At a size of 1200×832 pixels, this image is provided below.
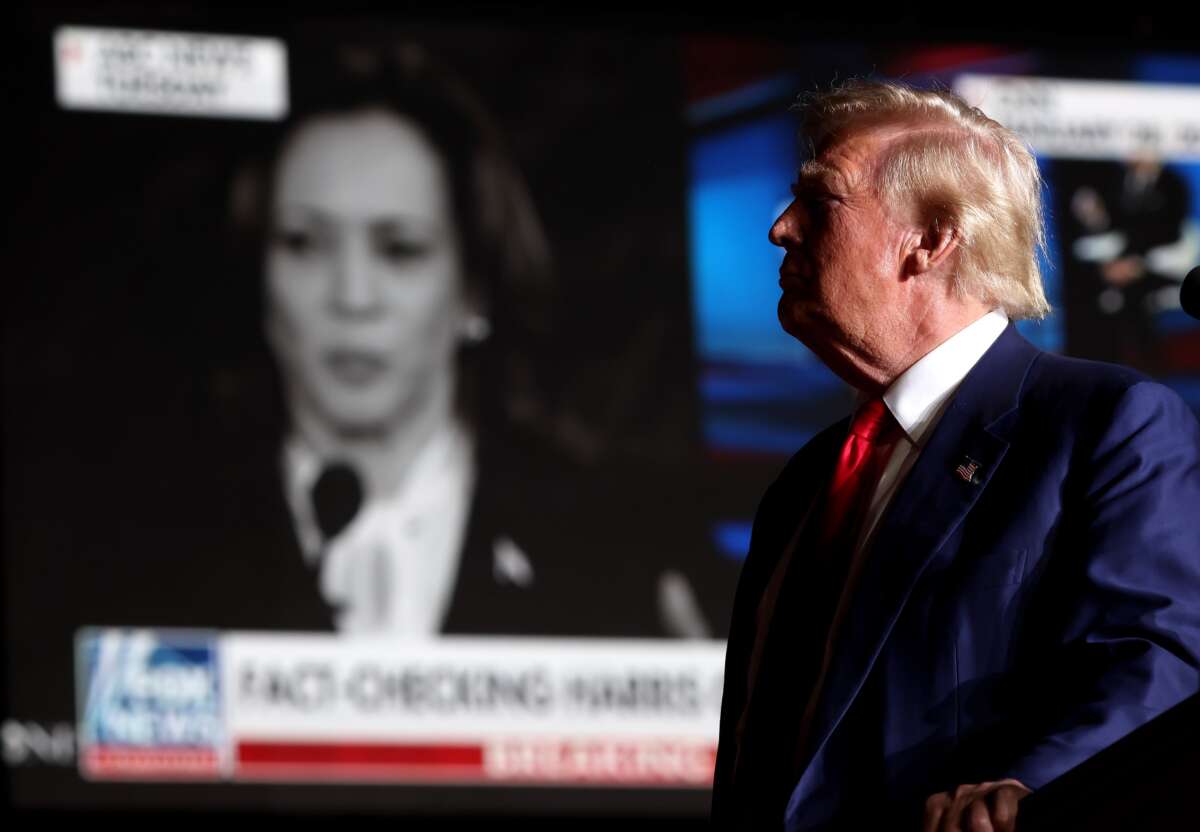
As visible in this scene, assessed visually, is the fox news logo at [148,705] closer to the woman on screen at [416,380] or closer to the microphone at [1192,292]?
the woman on screen at [416,380]

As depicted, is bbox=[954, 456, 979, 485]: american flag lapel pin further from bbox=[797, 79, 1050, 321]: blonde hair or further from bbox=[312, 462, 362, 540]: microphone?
bbox=[312, 462, 362, 540]: microphone

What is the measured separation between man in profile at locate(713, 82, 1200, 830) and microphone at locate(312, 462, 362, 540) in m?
2.15

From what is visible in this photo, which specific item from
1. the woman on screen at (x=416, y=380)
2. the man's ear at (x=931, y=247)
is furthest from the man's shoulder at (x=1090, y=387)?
the woman on screen at (x=416, y=380)

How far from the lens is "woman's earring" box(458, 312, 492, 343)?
4.13 m

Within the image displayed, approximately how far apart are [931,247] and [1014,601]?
398mm

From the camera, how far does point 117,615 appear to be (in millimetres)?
3936

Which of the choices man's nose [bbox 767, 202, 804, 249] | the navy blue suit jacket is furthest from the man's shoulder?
man's nose [bbox 767, 202, 804, 249]

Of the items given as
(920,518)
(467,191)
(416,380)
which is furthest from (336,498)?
(920,518)

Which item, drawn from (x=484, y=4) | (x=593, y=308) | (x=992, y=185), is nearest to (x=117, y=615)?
(x=593, y=308)

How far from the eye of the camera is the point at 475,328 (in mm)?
4137

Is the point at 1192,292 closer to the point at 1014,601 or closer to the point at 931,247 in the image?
the point at 1014,601

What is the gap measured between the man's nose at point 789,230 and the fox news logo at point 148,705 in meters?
2.37

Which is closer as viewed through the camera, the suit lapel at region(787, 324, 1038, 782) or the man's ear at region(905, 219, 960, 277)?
the suit lapel at region(787, 324, 1038, 782)

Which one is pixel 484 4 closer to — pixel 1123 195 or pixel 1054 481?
pixel 1123 195
